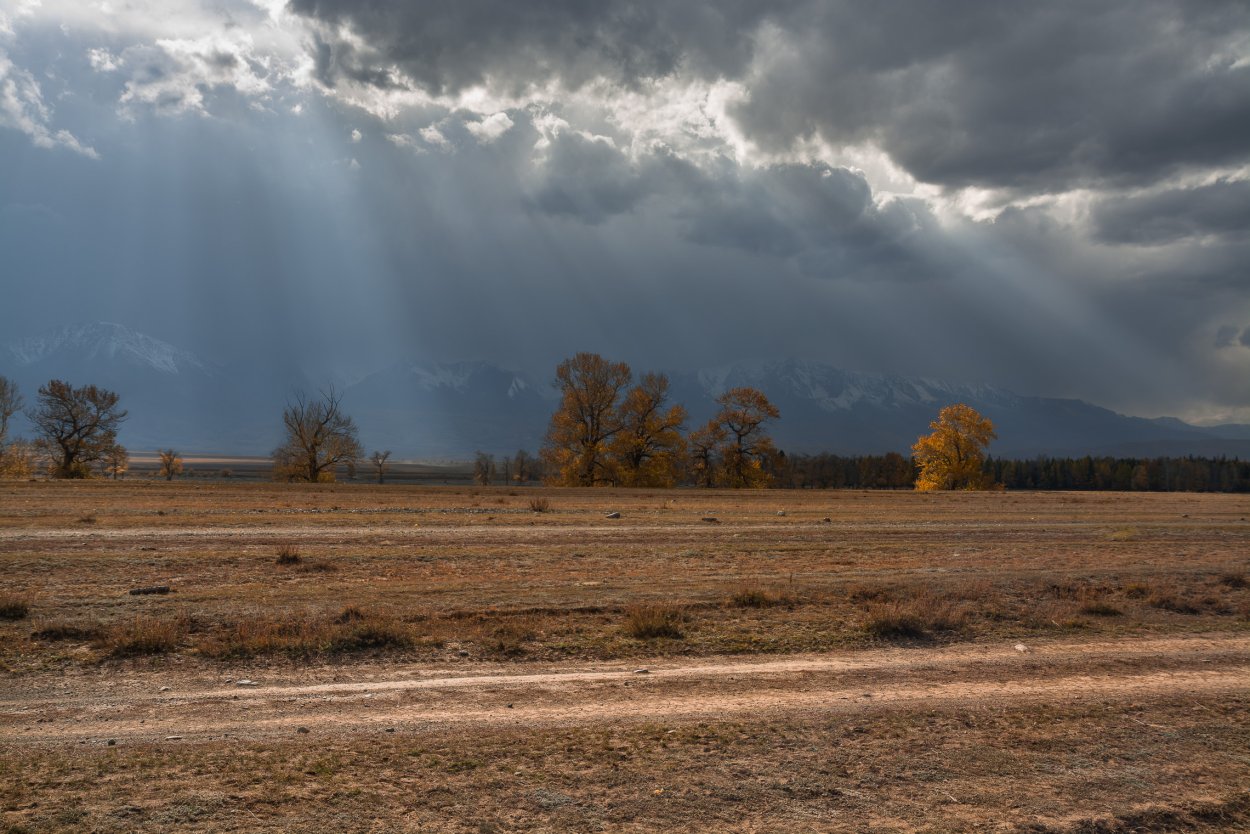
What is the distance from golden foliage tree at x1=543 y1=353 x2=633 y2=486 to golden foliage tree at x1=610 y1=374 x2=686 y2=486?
3.83 feet

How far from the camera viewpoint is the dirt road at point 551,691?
28.2 ft

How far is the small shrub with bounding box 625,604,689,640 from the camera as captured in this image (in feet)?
41.9

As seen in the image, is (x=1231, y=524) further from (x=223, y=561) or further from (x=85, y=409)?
(x=85, y=409)

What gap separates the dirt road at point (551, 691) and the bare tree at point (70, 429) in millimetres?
74075

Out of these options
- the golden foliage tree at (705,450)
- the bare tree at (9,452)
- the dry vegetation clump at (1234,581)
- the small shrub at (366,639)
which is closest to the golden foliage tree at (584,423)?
the golden foliage tree at (705,450)

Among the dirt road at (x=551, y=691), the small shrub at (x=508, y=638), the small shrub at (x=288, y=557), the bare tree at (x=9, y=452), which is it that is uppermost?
the bare tree at (x=9, y=452)

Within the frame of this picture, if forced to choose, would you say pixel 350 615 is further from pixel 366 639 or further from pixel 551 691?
pixel 551 691

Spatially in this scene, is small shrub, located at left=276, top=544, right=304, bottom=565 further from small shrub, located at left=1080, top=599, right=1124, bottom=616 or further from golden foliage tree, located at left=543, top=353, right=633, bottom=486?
golden foliage tree, located at left=543, top=353, right=633, bottom=486

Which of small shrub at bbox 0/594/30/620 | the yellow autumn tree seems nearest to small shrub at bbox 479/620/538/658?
small shrub at bbox 0/594/30/620

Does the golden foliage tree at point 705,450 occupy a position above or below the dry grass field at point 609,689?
above

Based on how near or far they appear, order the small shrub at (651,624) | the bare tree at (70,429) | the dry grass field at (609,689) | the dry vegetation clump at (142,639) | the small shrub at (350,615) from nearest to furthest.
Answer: the dry grass field at (609,689)
the dry vegetation clump at (142,639)
the small shrub at (651,624)
the small shrub at (350,615)
the bare tree at (70,429)

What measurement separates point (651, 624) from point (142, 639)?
7879mm

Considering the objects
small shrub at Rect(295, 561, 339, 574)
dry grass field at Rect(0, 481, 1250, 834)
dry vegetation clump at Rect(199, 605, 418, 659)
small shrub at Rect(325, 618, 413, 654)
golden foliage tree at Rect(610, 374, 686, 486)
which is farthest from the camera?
golden foliage tree at Rect(610, 374, 686, 486)

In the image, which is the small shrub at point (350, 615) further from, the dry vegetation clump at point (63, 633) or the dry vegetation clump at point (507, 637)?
the dry vegetation clump at point (63, 633)
